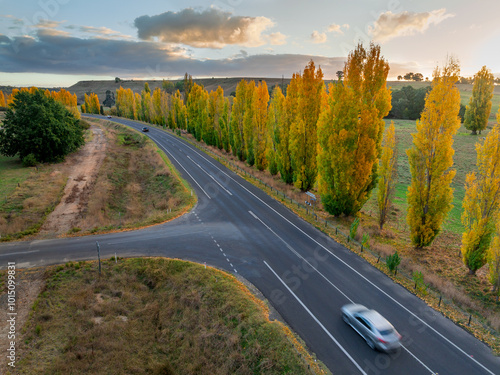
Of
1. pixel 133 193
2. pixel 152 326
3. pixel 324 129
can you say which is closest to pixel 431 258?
pixel 324 129

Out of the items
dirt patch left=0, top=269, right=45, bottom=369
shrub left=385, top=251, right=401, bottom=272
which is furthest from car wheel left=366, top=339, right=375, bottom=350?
dirt patch left=0, top=269, right=45, bottom=369

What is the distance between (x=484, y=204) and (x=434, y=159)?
179 inches

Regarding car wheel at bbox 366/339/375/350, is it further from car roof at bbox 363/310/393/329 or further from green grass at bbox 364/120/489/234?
green grass at bbox 364/120/489/234

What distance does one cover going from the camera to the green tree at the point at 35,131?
43.8 m

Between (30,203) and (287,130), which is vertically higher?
(287,130)

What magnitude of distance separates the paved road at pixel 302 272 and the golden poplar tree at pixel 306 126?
584 centimetres

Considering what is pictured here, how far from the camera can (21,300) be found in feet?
54.9

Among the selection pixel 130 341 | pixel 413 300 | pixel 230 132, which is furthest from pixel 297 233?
pixel 230 132

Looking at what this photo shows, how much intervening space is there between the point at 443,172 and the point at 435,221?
3.93 meters

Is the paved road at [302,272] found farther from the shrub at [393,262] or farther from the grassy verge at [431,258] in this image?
the grassy verge at [431,258]

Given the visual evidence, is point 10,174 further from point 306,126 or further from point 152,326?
point 306,126

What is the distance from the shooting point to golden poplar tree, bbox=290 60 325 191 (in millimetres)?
32562

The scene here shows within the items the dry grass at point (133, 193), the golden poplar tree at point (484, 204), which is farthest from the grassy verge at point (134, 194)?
the golden poplar tree at point (484, 204)

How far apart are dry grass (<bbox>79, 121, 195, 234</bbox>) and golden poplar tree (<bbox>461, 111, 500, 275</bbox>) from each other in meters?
25.7
